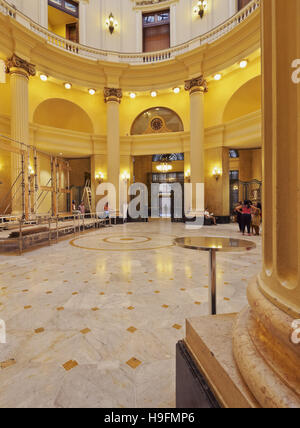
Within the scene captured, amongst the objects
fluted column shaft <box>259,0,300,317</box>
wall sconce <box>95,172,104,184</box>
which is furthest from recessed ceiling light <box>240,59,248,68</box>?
fluted column shaft <box>259,0,300,317</box>

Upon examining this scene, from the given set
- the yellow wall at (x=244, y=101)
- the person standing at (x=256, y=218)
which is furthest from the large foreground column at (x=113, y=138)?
the person standing at (x=256, y=218)

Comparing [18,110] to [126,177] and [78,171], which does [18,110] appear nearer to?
[126,177]

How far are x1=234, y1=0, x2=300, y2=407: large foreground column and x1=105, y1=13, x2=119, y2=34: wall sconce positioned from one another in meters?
17.8

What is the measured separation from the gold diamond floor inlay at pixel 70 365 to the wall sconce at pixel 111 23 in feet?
60.5

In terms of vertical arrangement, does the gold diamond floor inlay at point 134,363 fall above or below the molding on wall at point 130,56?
below

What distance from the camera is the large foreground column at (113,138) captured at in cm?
1391

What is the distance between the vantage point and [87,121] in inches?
598

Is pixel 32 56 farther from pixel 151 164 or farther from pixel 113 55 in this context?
pixel 151 164

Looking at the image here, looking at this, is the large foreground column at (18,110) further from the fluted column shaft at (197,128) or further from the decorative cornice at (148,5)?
the decorative cornice at (148,5)

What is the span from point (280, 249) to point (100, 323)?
2312mm

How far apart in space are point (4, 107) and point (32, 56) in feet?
9.74

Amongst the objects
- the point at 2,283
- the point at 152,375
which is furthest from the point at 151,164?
the point at 152,375

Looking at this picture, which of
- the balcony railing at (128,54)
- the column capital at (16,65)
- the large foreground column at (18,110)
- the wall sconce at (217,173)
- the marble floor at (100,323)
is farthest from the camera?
the wall sconce at (217,173)

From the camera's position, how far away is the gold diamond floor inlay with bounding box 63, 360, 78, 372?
1878 millimetres
